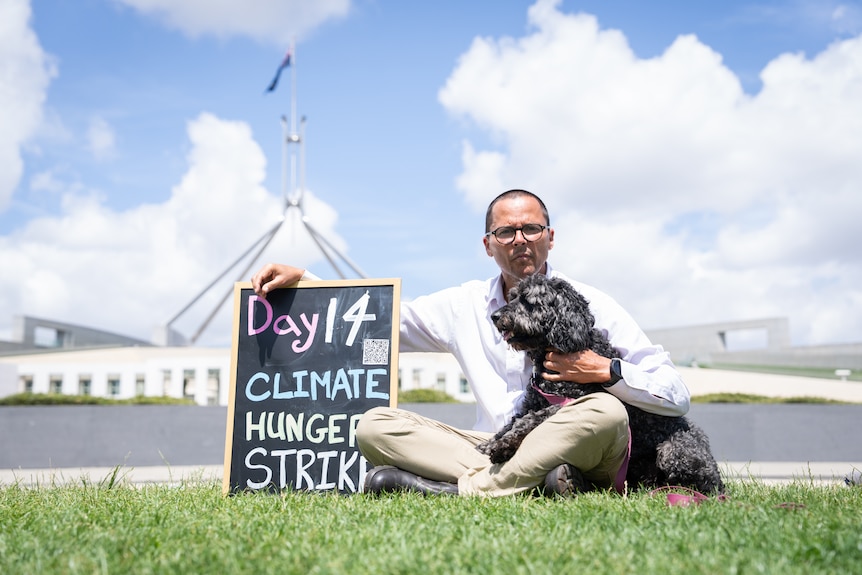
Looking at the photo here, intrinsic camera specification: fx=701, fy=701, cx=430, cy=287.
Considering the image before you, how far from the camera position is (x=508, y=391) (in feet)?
12.6

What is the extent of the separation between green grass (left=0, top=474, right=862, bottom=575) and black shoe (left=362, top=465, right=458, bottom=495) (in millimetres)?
179

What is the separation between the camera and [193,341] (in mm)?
36500

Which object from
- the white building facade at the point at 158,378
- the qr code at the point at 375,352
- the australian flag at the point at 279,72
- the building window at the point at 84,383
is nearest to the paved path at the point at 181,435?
the white building facade at the point at 158,378

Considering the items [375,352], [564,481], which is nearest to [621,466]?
[564,481]

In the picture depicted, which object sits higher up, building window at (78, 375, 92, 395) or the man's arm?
the man's arm

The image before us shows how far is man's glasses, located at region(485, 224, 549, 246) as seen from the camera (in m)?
3.82

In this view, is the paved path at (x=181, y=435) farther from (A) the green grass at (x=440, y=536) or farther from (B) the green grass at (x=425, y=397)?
(A) the green grass at (x=440, y=536)

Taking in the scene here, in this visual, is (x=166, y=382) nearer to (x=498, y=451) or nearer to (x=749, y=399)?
(x=749, y=399)

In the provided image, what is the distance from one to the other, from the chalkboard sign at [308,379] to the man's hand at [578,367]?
0.94m

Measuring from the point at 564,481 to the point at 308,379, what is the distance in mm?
1654

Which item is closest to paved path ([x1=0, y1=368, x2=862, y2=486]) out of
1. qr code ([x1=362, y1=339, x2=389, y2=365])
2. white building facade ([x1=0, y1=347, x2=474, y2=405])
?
white building facade ([x1=0, y1=347, x2=474, y2=405])

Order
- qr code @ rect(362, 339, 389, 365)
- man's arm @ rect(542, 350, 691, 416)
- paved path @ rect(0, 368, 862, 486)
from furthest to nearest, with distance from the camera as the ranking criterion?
paved path @ rect(0, 368, 862, 486) → qr code @ rect(362, 339, 389, 365) → man's arm @ rect(542, 350, 691, 416)

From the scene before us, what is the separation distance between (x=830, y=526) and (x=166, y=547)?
2.22 metres

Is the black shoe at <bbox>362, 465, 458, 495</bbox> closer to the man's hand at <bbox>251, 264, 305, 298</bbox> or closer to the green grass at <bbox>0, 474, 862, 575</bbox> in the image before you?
the green grass at <bbox>0, 474, 862, 575</bbox>
